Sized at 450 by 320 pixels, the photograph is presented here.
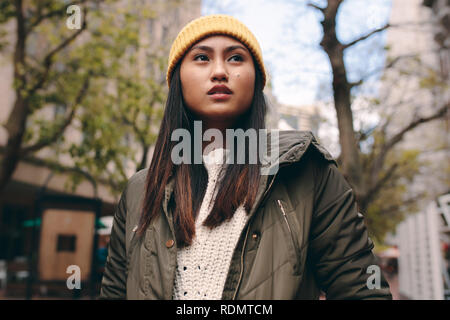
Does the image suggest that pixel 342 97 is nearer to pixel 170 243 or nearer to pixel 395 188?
pixel 170 243

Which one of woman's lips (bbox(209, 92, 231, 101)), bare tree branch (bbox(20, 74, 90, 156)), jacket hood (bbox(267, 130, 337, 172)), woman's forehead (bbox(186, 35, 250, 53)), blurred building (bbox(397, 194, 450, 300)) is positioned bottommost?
blurred building (bbox(397, 194, 450, 300))

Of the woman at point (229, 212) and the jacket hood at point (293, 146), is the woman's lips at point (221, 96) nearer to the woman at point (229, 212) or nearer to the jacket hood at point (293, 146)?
the woman at point (229, 212)

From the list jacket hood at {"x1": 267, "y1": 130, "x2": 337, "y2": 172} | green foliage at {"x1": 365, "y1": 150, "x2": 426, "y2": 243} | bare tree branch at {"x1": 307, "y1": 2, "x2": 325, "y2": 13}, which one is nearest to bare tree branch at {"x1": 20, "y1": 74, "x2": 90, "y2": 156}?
bare tree branch at {"x1": 307, "y1": 2, "x2": 325, "y2": 13}

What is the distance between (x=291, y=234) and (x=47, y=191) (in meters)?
20.2

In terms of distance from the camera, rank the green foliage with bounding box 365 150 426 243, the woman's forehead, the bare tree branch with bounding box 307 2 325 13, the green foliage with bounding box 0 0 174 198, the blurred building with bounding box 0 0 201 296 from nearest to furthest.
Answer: the woman's forehead → the bare tree branch with bounding box 307 2 325 13 → the blurred building with bounding box 0 0 201 296 → the green foliage with bounding box 0 0 174 198 → the green foliage with bounding box 365 150 426 243

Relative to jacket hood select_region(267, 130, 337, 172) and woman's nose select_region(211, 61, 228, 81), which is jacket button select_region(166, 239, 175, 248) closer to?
jacket hood select_region(267, 130, 337, 172)

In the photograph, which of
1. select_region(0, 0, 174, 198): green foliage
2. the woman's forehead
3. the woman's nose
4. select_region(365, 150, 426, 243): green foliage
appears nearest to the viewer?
the woman's nose

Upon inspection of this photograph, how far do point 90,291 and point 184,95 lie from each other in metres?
7.06

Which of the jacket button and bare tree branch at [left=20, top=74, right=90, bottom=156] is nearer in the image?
the jacket button

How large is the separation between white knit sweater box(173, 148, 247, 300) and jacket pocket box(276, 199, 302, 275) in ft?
0.47

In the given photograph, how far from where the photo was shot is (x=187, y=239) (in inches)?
60.9

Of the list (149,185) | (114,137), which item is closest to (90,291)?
(114,137)

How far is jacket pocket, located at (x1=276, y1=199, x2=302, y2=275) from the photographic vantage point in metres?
1.39

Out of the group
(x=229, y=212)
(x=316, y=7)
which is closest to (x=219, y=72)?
(x=229, y=212)
